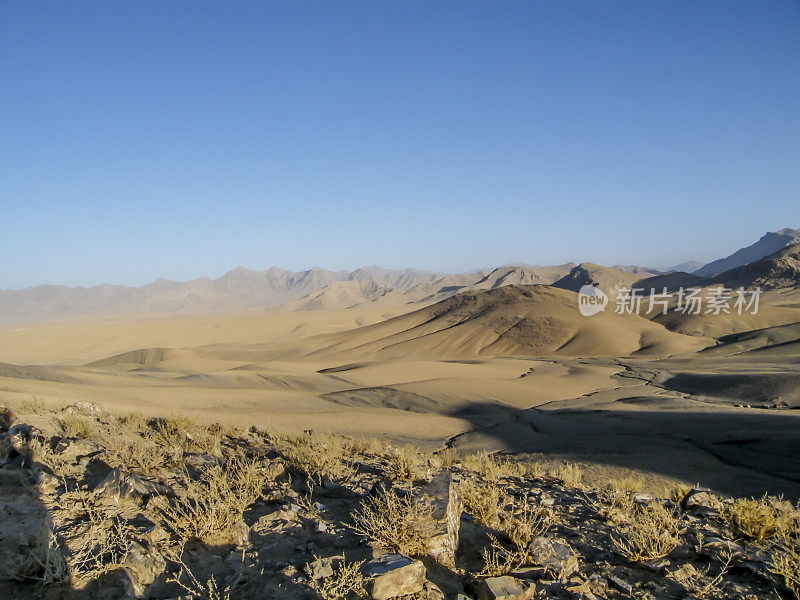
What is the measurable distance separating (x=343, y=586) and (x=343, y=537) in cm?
88

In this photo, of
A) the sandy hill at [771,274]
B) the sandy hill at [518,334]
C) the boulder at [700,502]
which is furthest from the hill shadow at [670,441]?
the sandy hill at [771,274]

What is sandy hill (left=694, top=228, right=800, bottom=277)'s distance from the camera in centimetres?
12162

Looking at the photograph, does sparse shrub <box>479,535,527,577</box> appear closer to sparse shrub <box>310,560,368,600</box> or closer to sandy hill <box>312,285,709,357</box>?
sparse shrub <box>310,560,368,600</box>

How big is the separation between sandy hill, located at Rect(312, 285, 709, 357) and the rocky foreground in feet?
89.4

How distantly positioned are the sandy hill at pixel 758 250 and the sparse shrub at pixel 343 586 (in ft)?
470

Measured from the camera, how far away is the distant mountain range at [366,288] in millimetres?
65062

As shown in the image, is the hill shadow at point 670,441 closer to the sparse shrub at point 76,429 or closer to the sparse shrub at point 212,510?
the sparse shrub at point 212,510

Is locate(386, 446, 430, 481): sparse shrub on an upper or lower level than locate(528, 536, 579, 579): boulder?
lower

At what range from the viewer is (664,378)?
66.8 feet

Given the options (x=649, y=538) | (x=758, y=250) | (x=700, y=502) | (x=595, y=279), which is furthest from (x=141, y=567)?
(x=758, y=250)

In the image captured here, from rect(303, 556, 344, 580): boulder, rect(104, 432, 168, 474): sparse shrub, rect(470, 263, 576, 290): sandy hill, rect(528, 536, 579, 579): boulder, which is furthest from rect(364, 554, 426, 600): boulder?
rect(470, 263, 576, 290): sandy hill

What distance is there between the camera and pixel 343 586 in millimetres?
2594

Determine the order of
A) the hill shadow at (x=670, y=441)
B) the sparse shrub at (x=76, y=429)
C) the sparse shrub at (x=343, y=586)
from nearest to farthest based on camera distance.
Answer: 1. the sparse shrub at (x=343, y=586)
2. the sparse shrub at (x=76, y=429)
3. the hill shadow at (x=670, y=441)

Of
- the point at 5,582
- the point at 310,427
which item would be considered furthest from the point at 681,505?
the point at 310,427
